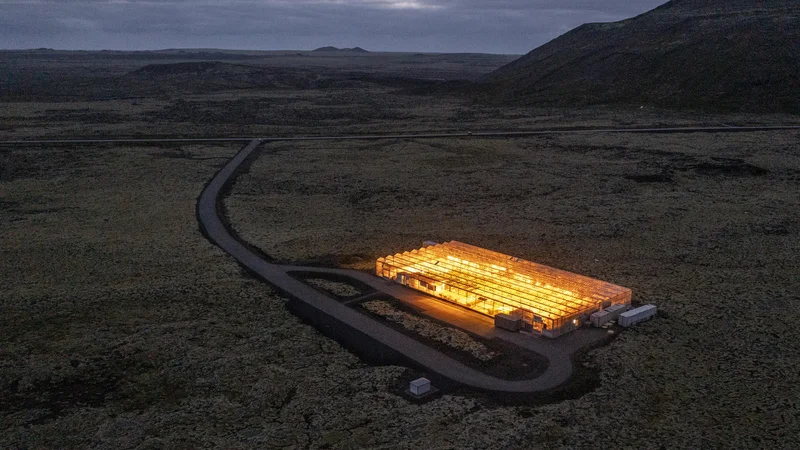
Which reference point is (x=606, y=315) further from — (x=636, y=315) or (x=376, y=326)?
(x=376, y=326)

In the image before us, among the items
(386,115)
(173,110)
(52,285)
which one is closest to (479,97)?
(386,115)

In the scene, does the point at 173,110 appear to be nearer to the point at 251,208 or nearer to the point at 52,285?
the point at 251,208

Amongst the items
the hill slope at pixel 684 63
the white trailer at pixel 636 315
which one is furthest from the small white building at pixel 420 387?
the hill slope at pixel 684 63

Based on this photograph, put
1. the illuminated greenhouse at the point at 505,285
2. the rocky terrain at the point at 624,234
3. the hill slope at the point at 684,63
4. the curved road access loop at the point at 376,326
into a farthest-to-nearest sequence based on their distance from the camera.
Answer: the hill slope at the point at 684,63 < the illuminated greenhouse at the point at 505,285 < the curved road access loop at the point at 376,326 < the rocky terrain at the point at 624,234

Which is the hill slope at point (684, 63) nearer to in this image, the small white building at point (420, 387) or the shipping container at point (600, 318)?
the shipping container at point (600, 318)

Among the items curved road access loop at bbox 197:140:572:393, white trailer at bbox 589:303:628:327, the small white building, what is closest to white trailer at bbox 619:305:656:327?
white trailer at bbox 589:303:628:327

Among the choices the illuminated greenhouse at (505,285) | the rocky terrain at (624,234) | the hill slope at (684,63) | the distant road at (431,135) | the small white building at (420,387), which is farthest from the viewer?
the hill slope at (684,63)

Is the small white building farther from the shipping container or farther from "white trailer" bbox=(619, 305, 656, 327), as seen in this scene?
"white trailer" bbox=(619, 305, 656, 327)
